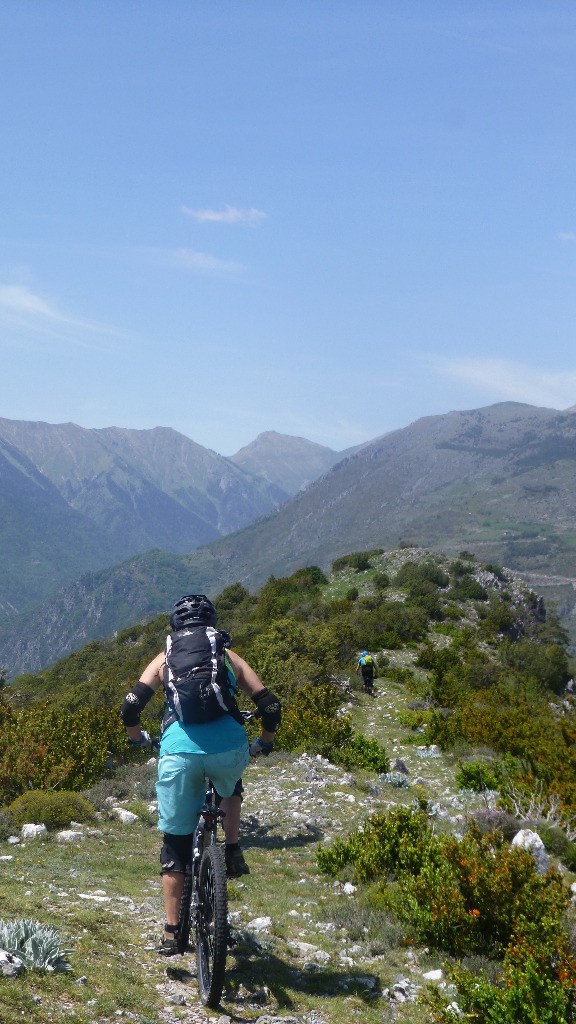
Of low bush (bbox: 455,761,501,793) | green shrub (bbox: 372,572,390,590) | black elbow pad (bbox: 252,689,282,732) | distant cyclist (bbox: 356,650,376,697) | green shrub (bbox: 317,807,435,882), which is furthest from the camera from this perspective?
green shrub (bbox: 372,572,390,590)

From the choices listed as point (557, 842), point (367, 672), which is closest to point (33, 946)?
point (557, 842)

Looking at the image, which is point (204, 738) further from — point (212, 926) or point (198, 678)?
point (212, 926)

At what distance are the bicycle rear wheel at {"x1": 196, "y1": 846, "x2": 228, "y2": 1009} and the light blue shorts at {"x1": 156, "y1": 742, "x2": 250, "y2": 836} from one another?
0.99 feet

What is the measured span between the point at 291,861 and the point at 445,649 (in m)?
23.4

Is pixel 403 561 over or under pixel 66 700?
over

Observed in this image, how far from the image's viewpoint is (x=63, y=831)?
9695 mm

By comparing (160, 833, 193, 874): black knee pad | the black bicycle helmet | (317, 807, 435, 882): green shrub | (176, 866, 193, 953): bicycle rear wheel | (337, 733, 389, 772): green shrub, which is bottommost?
(337, 733, 389, 772): green shrub

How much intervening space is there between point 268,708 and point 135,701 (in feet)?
3.17

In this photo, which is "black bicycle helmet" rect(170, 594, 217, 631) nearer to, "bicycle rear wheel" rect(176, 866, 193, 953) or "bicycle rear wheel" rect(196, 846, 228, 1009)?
"bicycle rear wheel" rect(196, 846, 228, 1009)

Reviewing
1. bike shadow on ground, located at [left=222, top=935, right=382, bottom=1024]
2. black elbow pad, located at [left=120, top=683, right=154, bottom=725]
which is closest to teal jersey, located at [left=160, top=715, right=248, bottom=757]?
black elbow pad, located at [left=120, top=683, right=154, bottom=725]

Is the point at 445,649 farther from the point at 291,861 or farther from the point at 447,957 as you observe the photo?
the point at 447,957

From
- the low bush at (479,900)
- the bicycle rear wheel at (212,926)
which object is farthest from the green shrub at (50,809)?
the bicycle rear wheel at (212,926)

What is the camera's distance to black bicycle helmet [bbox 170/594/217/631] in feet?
17.6

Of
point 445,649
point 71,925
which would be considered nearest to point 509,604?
point 445,649
